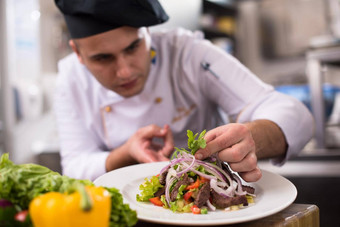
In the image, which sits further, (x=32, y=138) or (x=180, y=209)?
(x=32, y=138)

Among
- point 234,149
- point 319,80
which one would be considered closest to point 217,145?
point 234,149

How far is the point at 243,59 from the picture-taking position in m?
5.84

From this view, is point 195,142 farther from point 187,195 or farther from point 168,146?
point 168,146

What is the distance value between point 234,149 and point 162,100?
94 cm

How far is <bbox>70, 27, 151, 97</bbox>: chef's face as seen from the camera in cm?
146

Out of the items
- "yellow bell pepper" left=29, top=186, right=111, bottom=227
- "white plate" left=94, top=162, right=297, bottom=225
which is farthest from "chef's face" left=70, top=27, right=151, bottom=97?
"yellow bell pepper" left=29, top=186, right=111, bottom=227

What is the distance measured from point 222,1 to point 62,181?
5.36 meters

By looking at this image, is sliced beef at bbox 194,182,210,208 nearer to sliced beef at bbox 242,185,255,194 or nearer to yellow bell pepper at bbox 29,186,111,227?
sliced beef at bbox 242,185,255,194

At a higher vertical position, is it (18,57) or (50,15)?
(50,15)

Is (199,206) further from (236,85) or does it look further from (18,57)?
(18,57)

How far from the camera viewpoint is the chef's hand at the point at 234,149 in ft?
3.07

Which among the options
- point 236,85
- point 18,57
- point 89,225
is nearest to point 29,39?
point 18,57

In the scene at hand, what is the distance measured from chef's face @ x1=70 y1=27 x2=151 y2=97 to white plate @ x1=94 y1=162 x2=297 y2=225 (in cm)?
48

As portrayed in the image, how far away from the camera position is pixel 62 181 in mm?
678
